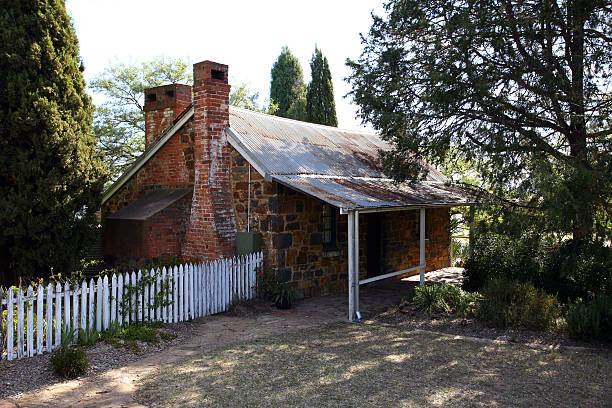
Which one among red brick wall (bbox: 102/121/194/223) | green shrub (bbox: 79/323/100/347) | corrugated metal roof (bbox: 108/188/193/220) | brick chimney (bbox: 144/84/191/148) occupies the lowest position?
green shrub (bbox: 79/323/100/347)

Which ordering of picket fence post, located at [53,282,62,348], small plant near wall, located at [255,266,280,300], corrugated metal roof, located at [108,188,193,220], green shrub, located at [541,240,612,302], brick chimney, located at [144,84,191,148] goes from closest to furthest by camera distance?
picket fence post, located at [53,282,62,348]
green shrub, located at [541,240,612,302]
small plant near wall, located at [255,266,280,300]
corrugated metal roof, located at [108,188,193,220]
brick chimney, located at [144,84,191,148]

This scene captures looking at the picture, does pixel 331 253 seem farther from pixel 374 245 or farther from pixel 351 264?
pixel 351 264

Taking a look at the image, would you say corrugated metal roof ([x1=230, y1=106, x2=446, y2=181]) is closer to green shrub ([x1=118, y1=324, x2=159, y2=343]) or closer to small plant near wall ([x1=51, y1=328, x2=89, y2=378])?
green shrub ([x1=118, y1=324, x2=159, y2=343])

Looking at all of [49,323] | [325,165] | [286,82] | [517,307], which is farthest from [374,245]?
[286,82]

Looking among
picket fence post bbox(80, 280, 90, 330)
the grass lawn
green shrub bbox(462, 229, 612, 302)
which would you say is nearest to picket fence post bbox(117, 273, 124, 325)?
picket fence post bbox(80, 280, 90, 330)

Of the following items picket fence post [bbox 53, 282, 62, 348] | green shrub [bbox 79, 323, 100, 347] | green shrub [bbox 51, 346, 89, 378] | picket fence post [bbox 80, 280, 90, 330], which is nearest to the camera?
green shrub [bbox 51, 346, 89, 378]

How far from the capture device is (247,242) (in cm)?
1062

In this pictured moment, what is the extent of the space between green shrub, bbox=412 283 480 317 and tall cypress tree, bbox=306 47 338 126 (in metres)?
19.3

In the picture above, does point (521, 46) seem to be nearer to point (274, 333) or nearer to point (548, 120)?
point (548, 120)

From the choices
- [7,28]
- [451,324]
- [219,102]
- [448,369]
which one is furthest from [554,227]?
[7,28]

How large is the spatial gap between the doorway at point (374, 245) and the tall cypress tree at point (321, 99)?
14723mm

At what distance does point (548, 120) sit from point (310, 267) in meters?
6.05

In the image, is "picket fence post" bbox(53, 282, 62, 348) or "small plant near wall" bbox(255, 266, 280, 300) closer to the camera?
"picket fence post" bbox(53, 282, 62, 348)

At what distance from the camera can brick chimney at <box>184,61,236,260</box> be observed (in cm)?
1093
